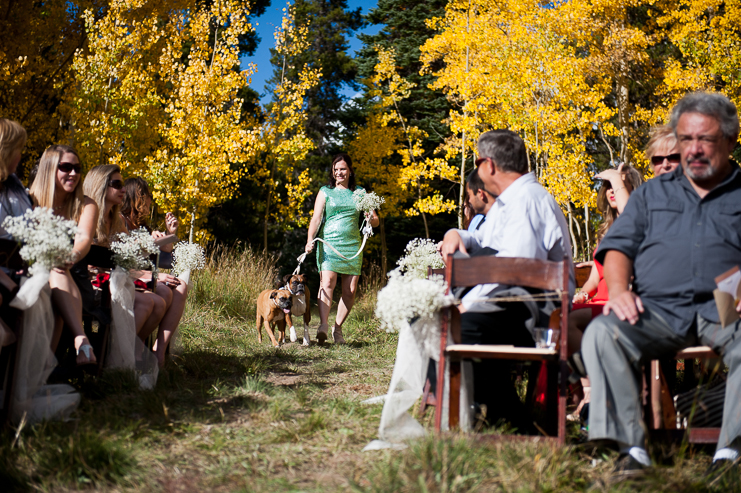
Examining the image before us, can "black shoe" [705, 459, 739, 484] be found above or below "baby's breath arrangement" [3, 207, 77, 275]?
below

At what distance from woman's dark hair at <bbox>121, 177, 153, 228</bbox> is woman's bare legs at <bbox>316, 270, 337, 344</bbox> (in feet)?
7.87

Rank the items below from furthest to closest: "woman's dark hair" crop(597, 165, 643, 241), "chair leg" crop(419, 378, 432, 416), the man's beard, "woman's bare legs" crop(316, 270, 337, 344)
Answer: "woman's bare legs" crop(316, 270, 337, 344), "woman's dark hair" crop(597, 165, 643, 241), "chair leg" crop(419, 378, 432, 416), the man's beard

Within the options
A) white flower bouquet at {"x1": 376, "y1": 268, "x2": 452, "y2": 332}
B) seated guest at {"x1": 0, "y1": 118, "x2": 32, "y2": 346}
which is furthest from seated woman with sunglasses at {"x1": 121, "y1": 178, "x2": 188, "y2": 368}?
white flower bouquet at {"x1": 376, "y1": 268, "x2": 452, "y2": 332}

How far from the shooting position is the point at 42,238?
3.11 m

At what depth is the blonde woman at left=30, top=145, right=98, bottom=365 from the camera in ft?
11.9

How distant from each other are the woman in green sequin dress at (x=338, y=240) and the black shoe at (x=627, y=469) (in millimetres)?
4836

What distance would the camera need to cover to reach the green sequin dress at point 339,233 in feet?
24.0

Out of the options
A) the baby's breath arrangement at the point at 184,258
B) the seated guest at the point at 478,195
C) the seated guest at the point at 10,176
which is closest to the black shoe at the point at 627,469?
the seated guest at the point at 478,195

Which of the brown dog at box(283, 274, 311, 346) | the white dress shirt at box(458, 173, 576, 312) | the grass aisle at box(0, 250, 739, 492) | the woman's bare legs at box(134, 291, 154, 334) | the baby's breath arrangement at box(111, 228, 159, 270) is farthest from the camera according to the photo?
the brown dog at box(283, 274, 311, 346)

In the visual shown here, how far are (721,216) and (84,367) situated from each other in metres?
3.71

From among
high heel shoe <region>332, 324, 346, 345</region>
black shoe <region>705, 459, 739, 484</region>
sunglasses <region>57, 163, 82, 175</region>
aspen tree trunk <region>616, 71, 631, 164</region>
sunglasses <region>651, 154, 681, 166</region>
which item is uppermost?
aspen tree trunk <region>616, 71, 631, 164</region>

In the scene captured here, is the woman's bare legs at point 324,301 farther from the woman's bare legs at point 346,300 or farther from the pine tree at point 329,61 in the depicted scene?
the pine tree at point 329,61

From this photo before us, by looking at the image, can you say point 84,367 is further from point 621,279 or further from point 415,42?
→ point 415,42

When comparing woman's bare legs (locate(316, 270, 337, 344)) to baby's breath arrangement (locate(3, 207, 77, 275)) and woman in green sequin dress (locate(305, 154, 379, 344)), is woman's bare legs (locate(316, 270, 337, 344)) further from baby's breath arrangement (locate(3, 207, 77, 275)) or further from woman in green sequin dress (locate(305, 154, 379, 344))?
baby's breath arrangement (locate(3, 207, 77, 275))
